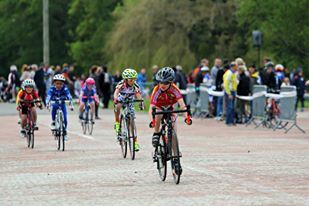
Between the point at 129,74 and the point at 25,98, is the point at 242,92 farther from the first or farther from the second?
the point at 129,74

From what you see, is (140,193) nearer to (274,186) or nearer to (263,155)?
(274,186)

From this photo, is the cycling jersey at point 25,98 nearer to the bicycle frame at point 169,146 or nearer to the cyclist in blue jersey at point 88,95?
the cyclist in blue jersey at point 88,95

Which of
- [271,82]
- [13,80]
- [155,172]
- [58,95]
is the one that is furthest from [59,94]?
[13,80]

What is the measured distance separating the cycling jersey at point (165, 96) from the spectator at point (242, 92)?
607 inches

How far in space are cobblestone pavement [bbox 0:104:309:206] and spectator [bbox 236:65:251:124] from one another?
4.24 metres

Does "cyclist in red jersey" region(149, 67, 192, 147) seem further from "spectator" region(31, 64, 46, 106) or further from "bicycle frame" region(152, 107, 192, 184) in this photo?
"spectator" region(31, 64, 46, 106)

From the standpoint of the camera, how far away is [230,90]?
30688 mm

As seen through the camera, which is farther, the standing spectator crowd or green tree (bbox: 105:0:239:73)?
green tree (bbox: 105:0:239:73)

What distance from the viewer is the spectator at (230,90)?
3044 centimetres

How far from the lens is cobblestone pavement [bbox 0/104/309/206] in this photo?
1298cm

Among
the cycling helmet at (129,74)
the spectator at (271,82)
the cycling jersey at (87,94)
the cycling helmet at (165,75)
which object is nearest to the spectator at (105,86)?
the spectator at (271,82)

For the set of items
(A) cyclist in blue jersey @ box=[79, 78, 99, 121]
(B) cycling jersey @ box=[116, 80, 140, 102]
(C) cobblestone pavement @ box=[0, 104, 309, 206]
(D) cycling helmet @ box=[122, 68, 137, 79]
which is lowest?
(C) cobblestone pavement @ box=[0, 104, 309, 206]

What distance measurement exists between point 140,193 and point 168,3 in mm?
45434

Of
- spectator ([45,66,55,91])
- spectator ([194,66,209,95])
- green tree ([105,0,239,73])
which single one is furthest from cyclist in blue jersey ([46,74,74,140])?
green tree ([105,0,239,73])
